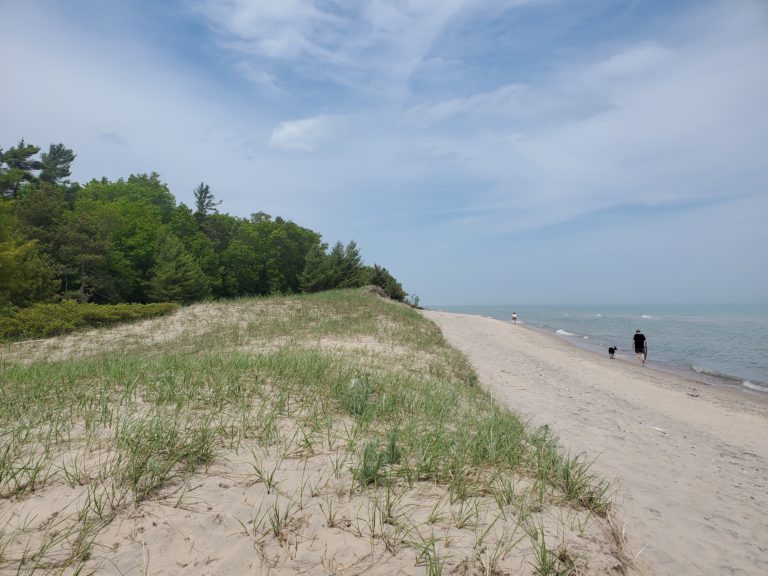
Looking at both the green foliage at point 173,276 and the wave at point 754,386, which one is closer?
the wave at point 754,386

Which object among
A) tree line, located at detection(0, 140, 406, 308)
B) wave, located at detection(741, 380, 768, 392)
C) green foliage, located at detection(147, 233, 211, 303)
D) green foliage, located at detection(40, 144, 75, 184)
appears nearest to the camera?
wave, located at detection(741, 380, 768, 392)

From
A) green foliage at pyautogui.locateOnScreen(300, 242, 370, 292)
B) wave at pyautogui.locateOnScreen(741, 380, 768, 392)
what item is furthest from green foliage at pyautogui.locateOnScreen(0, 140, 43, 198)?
wave at pyautogui.locateOnScreen(741, 380, 768, 392)

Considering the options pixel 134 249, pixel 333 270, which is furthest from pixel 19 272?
pixel 333 270

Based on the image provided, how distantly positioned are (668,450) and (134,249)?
148 ft

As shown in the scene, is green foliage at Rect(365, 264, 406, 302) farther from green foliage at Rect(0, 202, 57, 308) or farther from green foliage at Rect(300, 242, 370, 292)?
green foliage at Rect(0, 202, 57, 308)

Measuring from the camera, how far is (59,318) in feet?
58.2

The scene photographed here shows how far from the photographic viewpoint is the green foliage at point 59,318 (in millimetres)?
16469

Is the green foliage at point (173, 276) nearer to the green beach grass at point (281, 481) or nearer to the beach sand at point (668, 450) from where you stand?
the beach sand at point (668, 450)

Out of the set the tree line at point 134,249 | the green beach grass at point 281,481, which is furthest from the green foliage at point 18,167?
the green beach grass at point 281,481

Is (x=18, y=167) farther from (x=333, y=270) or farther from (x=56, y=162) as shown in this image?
(x=333, y=270)

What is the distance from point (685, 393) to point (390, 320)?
1240 cm

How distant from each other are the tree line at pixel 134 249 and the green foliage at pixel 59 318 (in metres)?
5.18

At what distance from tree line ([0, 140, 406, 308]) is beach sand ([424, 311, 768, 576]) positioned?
26247mm

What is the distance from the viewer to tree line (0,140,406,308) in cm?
2736
